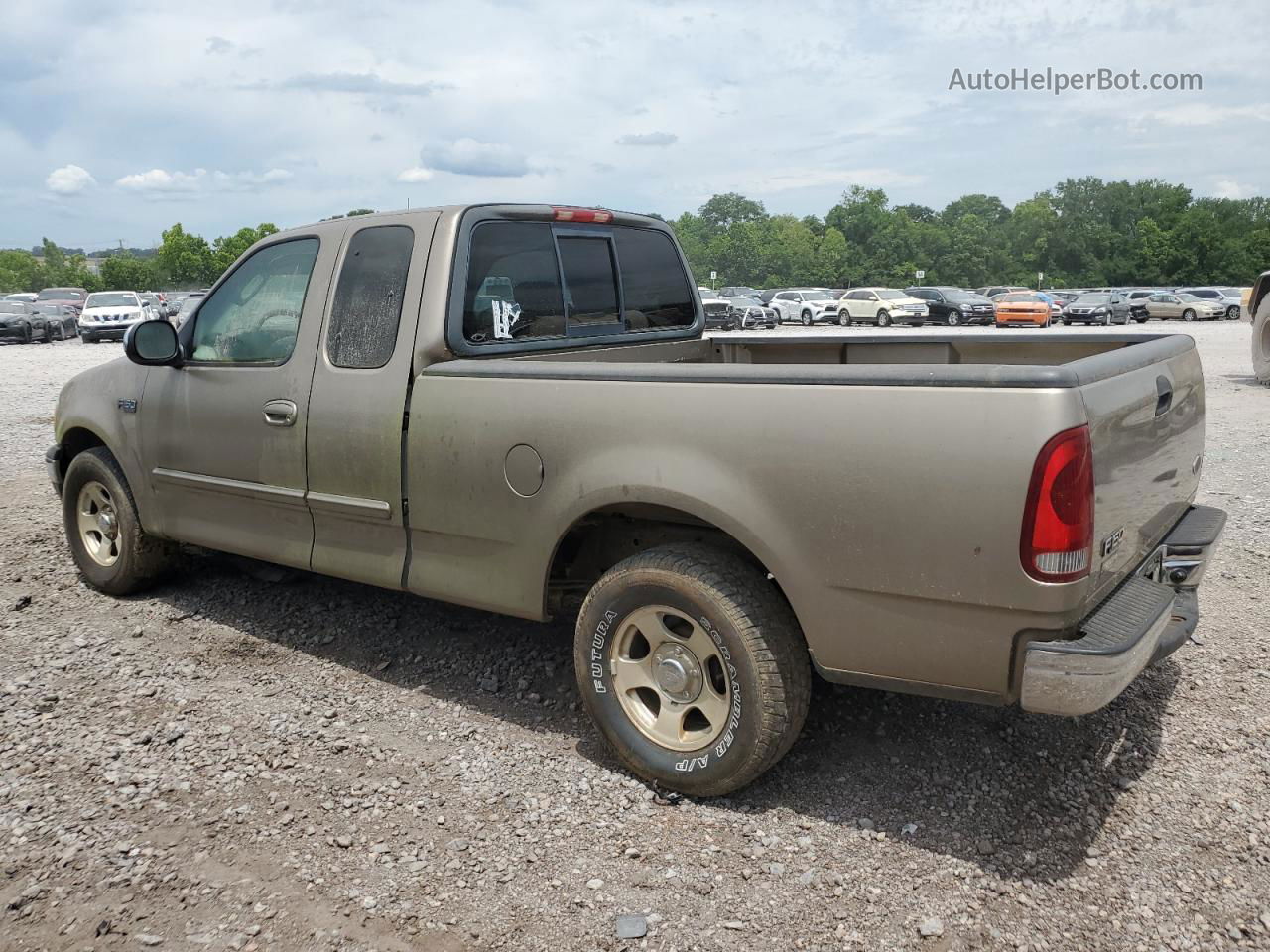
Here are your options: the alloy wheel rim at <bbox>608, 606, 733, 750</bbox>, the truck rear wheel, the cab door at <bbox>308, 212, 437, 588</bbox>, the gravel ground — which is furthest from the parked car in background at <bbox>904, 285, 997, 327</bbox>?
the alloy wheel rim at <bbox>608, 606, 733, 750</bbox>

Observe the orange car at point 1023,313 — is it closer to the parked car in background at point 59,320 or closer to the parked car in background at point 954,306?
the parked car in background at point 954,306

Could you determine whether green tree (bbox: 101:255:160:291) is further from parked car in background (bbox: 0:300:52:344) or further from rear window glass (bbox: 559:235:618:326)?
rear window glass (bbox: 559:235:618:326)

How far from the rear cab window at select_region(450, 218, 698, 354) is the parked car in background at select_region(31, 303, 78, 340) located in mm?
35469

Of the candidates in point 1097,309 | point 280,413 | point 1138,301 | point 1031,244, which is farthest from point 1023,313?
point 1031,244

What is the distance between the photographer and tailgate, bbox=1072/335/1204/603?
280 centimetres

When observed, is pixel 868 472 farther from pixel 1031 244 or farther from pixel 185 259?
pixel 1031 244

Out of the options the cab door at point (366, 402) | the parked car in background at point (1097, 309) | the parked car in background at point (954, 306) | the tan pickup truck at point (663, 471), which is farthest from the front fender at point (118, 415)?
the parked car in background at point (1097, 309)

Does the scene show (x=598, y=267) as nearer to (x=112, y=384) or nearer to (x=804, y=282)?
(x=112, y=384)

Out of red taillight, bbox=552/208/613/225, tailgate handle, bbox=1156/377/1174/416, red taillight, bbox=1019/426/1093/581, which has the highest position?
red taillight, bbox=552/208/613/225

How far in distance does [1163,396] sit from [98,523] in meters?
5.25

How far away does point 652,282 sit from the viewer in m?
5.11

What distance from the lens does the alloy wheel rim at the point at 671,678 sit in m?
3.35

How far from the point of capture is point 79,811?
11.0ft

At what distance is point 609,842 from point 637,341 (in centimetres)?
254
